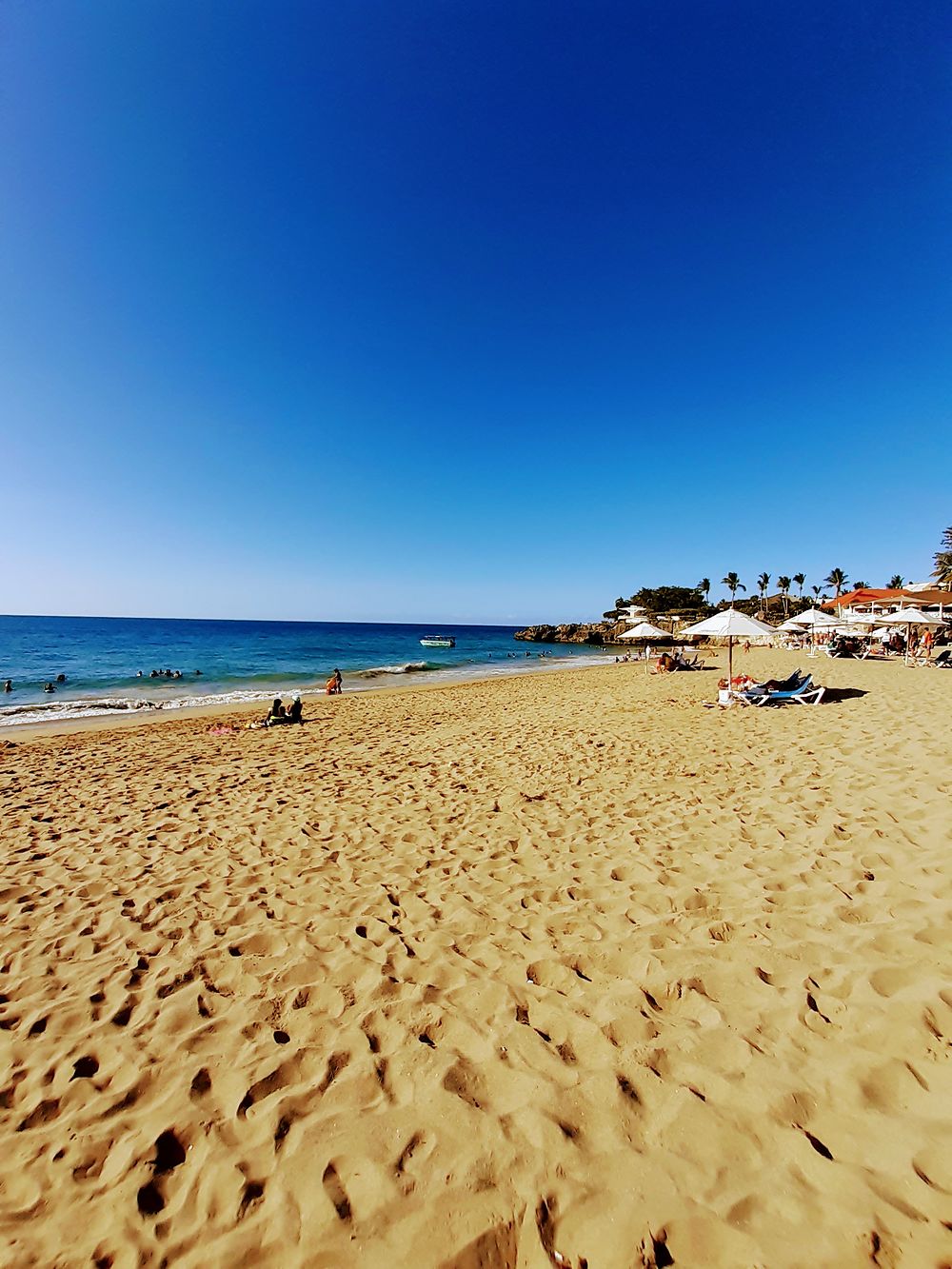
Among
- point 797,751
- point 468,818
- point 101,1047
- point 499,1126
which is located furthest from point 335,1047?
point 797,751

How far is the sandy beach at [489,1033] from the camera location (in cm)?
201

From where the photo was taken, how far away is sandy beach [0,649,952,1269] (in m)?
2.01

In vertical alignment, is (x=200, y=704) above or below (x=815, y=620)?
below

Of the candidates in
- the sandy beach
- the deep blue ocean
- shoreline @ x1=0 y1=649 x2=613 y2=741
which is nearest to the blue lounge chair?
the sandy beach

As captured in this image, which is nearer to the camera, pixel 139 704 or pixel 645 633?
pixel 139 704

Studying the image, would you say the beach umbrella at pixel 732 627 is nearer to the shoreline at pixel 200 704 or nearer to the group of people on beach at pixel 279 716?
the group of people on beach at pixel 279 716

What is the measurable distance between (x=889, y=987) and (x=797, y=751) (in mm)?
5694

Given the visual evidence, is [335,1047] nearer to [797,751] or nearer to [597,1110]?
[597,1110]

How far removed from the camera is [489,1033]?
9.52 feet

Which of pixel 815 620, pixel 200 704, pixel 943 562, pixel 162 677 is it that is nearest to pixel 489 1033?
pixel 200 704

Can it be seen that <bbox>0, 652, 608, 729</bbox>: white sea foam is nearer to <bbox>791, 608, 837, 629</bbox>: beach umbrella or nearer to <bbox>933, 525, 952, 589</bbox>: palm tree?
<bbox>791, 608, 837, 629</bbox>: beach umbrella

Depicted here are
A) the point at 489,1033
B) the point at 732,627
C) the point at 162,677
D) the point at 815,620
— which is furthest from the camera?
the point at 162,677

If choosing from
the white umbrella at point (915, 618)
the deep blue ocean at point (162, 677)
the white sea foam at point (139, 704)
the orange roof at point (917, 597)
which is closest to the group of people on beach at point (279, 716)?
the white sea foam at point (139, 704)

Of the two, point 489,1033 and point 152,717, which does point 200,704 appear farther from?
point 489,1033
